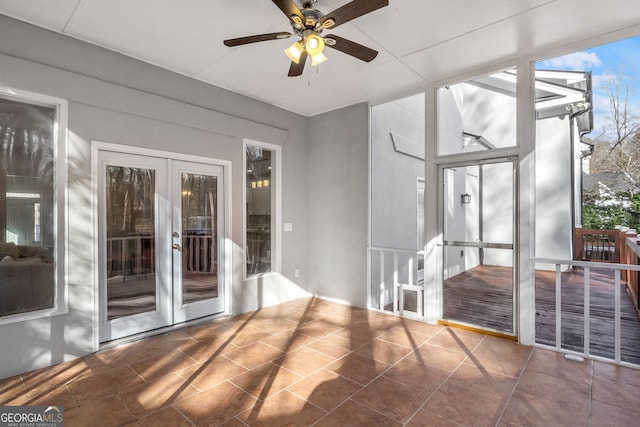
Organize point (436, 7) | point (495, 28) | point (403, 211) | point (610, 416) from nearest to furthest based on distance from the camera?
point (610, 416) < point (436, 7) < point (495, 28) < point (403, 211)

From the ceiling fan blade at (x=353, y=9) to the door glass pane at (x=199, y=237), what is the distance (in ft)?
8.07

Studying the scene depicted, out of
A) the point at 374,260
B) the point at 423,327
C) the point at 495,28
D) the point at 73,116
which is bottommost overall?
the point at 423,327

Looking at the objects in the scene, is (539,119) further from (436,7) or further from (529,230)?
(436,7)

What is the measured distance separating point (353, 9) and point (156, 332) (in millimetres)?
3582

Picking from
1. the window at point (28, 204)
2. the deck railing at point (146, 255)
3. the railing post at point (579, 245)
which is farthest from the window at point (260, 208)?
the railing post at point (579, 245)

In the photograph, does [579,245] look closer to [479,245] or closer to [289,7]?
[479,245]

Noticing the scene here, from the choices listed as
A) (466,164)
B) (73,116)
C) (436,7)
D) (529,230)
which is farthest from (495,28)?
(73,116)

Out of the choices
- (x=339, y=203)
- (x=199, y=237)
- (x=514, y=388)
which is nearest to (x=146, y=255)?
(x=199, y=237)

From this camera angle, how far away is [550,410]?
2.21 meters

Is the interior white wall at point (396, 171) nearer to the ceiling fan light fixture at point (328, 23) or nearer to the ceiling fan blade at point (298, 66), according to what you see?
the ceiling fan blade at point (298, 66)

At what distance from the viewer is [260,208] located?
4.67 meters

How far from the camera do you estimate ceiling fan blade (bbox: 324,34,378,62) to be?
94.3 inches

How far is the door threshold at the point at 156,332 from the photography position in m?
3.21

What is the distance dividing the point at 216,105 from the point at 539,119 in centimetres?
359
